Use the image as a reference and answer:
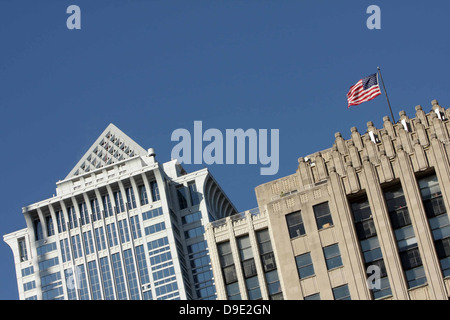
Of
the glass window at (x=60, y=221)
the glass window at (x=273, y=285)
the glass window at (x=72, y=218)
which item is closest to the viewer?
the glass window at (x=273, y=285)

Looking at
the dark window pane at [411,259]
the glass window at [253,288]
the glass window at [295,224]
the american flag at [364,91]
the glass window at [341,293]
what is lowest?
the glass window at [341,293]

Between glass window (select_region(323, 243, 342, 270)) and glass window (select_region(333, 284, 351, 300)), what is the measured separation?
1.84 meters

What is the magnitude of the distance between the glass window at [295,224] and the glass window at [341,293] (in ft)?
19.6

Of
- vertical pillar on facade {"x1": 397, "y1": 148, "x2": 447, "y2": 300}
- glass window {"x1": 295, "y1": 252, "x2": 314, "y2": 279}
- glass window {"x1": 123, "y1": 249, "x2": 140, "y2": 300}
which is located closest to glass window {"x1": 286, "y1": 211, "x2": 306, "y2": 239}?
glass window {"x1": 295, "y1": 252, "x2": 314, "y2": 279}

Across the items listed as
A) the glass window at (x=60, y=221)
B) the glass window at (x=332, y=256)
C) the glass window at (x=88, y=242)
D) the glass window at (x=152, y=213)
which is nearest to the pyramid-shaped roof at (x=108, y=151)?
the glass window at (x=60, y=221)

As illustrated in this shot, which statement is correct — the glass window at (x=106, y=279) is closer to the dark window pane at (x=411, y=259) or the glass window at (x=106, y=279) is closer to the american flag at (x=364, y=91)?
the american flag at (x=364, y=91)

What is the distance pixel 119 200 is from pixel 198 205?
13629 mm

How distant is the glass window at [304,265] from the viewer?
2854 inches

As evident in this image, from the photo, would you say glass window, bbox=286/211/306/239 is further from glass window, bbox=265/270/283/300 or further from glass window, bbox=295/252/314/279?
glass window, bbox=265/270/283/300

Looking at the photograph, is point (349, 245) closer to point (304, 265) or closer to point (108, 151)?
point (304, 265)
